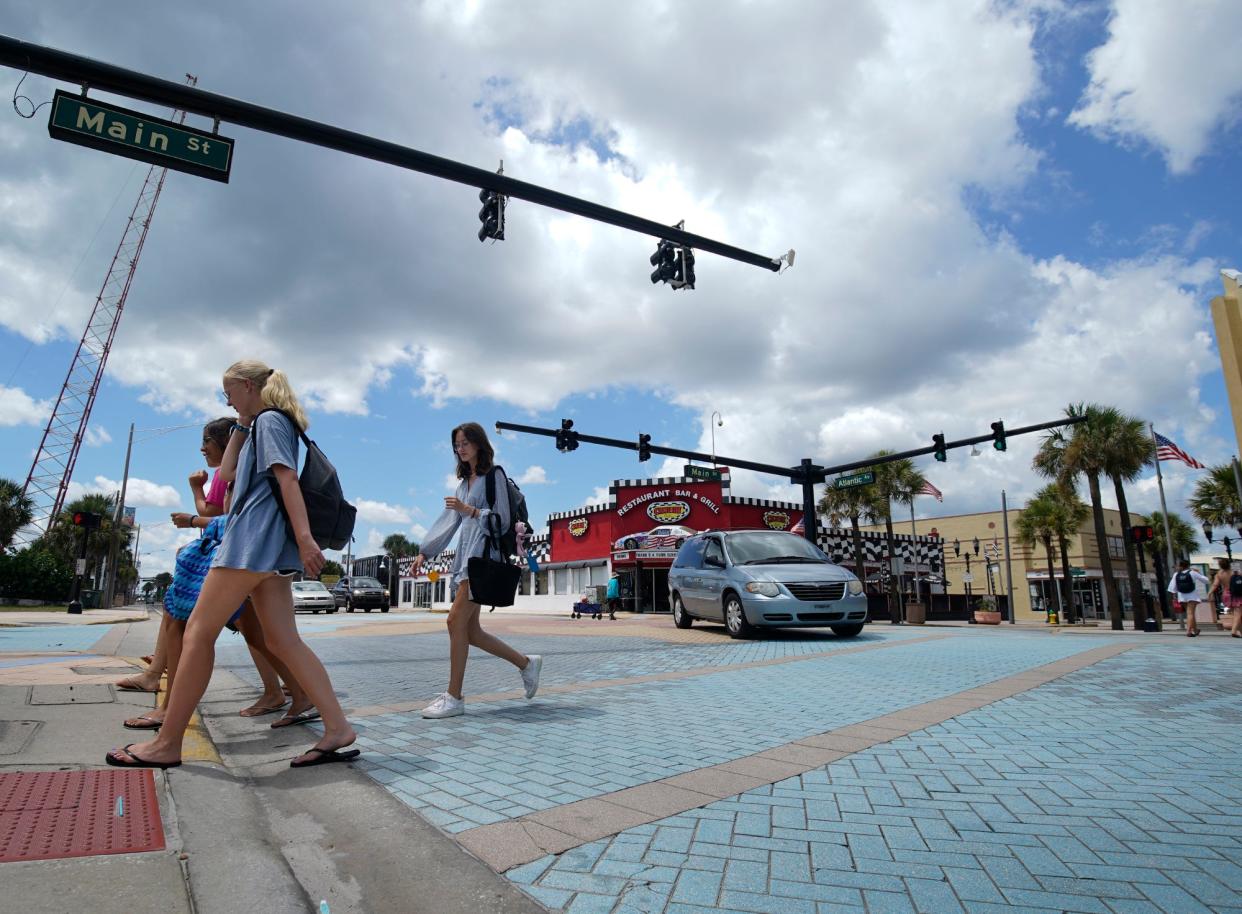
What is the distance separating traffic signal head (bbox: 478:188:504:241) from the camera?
9.04 m

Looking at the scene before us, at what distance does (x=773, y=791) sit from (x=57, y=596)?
56.1 metres

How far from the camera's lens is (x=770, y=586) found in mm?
9688

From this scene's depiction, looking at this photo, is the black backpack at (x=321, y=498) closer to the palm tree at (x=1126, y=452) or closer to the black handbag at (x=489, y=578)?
the black handbag at (x=489, y=578)

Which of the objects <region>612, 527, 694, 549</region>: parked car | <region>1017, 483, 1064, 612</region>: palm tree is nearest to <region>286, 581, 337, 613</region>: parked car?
<region>612, 527, 694, 549</region>: parked car

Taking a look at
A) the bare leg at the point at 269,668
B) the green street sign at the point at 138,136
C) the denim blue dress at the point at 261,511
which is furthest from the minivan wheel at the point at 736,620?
the green street sign at the point at 138,136

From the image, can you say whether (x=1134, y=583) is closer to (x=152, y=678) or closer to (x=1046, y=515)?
(x=1046, y=515)

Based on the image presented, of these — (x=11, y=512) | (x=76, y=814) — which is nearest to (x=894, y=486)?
(x=76, y=814)

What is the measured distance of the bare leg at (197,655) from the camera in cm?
296

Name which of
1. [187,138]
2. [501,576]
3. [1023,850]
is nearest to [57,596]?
[187,138]

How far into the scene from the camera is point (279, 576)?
11.2 ft

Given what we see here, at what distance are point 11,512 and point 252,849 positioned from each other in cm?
5282

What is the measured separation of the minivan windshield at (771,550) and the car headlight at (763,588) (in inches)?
24.7

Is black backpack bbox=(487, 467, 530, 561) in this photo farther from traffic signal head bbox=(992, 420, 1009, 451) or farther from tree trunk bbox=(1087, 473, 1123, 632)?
tree trunk bbox=(1087, 473, 1123, 632)

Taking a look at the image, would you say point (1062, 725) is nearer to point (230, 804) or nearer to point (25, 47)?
point (230, 804)
